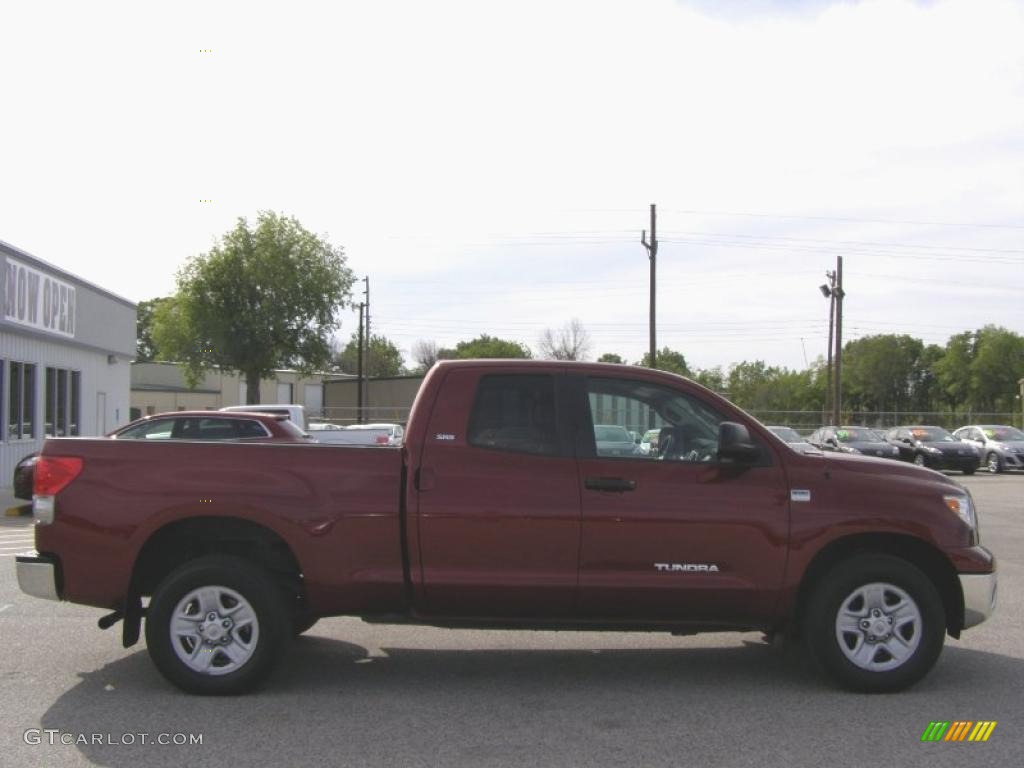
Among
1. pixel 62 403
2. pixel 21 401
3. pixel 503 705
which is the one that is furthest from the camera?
pixel 62 403

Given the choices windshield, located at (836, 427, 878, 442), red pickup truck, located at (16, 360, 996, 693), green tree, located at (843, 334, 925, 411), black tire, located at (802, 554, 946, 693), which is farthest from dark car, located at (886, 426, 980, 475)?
green tree, located at (843, 334, 925, 411)

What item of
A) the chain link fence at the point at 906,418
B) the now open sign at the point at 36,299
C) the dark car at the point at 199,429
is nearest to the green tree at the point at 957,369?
the chain link fence at the point at 906,418

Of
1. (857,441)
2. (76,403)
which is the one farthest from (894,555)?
(76,403)

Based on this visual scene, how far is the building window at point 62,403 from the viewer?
28312 millimetres

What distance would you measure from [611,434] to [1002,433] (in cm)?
3201

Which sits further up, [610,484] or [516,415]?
[516,415]

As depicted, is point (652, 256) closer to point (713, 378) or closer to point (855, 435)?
point (855, 435)

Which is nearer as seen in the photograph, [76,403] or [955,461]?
[76,403]

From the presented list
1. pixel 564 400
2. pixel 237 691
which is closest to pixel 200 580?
pixel 237 691

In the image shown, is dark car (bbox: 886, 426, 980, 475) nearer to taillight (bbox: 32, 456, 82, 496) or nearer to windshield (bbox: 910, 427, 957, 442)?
windshield (bbox: 910, 427, 957, 442)

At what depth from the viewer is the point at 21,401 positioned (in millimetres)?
25594

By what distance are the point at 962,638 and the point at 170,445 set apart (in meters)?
5.84

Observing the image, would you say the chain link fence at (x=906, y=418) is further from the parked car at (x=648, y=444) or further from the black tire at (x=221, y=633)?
the black tire at (x=221, y=633)

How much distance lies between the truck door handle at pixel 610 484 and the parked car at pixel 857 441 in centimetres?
2469
